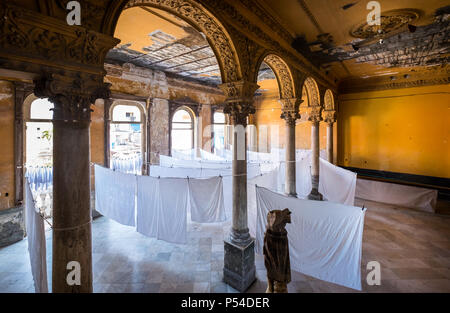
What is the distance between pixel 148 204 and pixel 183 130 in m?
6.21

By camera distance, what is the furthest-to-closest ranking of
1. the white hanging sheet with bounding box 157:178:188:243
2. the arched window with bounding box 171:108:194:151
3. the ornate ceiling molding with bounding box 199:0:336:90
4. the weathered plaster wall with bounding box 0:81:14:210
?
the arched window with bounding box 171:108:194:151, the weathered plaster wall with bounding box 0:81:14:210, the white hanging sheet with bounding box 157:178:188:243, the ornate ceiling molding with bounding box 199:0:336:90

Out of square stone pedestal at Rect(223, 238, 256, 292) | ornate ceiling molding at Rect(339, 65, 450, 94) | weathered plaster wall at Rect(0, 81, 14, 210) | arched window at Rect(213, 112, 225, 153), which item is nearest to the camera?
square stone pedestal at Rect(223, 238, 256, 292)

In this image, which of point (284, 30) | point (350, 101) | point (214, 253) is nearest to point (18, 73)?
point (214, 253)

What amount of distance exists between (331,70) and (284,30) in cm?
456

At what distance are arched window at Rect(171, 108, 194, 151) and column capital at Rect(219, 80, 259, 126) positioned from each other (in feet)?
20.9

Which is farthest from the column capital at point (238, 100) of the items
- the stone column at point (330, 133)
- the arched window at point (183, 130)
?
the stone column at point (330, 133)

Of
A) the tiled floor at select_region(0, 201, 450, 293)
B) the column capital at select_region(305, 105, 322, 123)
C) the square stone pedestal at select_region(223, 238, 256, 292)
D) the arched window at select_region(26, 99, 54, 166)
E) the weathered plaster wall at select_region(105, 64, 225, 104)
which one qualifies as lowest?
the tiled floor at select_region(0, 201, 450, 293)

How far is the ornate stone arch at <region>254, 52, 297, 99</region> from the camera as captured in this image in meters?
5.54

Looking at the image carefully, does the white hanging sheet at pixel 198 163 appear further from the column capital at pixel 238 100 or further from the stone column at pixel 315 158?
the stone column at pixel 315 158

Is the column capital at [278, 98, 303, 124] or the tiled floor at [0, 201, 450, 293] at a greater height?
the column capital at [278, 98, 303, 124]

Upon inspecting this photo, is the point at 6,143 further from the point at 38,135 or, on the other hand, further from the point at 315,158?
the point at 315,158

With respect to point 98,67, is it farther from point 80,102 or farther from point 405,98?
point 405,98

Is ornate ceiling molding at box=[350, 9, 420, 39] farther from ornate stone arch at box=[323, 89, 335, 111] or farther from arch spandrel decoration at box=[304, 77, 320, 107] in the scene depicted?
ornate stone arch at box=[323, 89, 335, 111]

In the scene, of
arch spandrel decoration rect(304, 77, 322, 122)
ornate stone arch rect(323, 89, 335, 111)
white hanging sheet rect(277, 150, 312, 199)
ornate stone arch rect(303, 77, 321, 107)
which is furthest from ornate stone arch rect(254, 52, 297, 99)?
ornate stone arch rect(323, 89, 335, 111)
